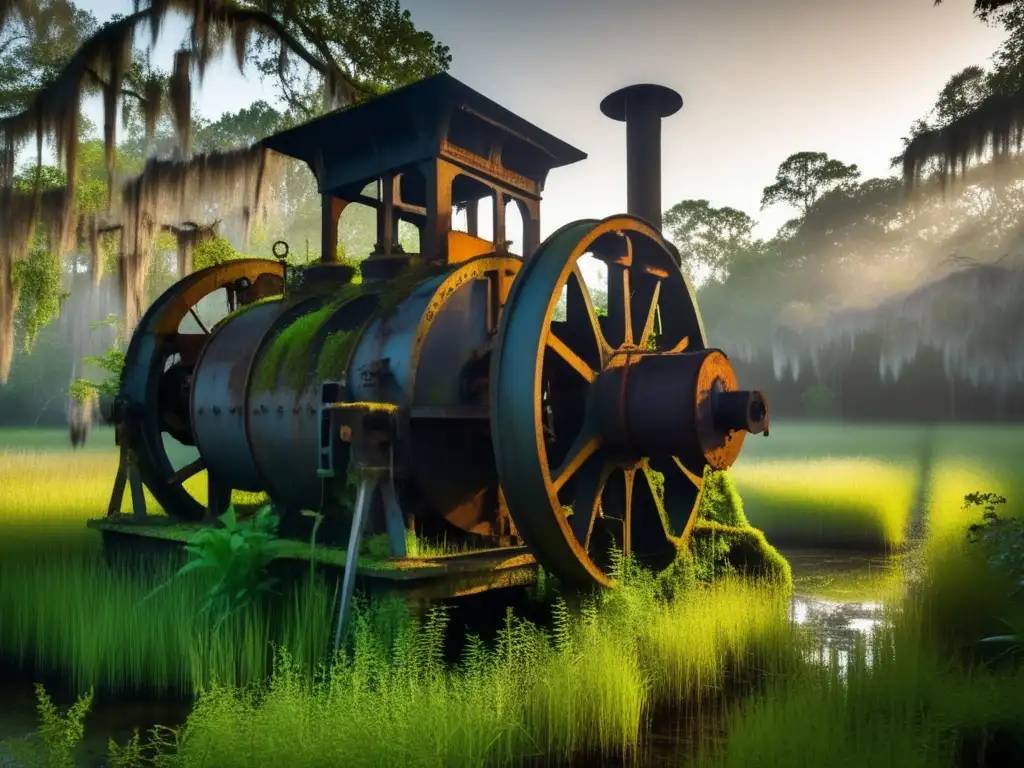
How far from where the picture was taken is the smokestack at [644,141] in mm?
8992

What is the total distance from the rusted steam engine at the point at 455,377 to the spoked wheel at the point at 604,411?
0.01 metres

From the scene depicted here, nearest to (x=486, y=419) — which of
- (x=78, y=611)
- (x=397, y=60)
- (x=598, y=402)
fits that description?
(x=598, y=402)

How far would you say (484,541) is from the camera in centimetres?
603

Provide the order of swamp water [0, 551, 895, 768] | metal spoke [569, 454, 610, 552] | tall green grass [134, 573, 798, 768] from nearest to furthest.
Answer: tall green grass [134, 573, 798, 768] → swamp water [0, 551, 895, 768] → metal spoke [569, 454, 610, 552]

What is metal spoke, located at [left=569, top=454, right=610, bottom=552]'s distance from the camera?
18.2 feet

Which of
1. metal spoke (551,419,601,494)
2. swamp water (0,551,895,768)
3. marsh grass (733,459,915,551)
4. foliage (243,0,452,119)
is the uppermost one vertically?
foliage (243,0,452,119)

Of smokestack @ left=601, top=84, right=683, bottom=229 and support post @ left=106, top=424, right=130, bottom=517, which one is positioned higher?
smokestack @ left=601, top=84, right=683, bottom=229

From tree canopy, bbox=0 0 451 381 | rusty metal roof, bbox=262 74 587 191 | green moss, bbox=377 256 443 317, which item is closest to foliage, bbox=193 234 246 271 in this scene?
tree canopy, bbox=0 0 451 381

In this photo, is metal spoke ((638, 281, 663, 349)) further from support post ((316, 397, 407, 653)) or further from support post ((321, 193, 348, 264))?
support post ((321, 193, 348, 264))

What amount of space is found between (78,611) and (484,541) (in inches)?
117

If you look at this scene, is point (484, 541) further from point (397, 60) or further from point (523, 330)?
point (397, 60)

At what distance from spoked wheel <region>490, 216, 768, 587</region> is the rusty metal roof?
1.55 meters

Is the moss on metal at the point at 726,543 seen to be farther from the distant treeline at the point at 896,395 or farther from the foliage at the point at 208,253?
the distant treeline at the point at 896,395

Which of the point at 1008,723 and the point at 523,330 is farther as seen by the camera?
the point at 523,330
